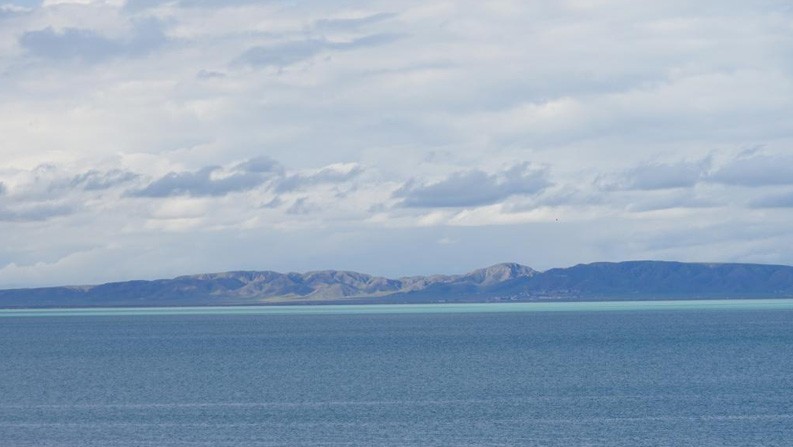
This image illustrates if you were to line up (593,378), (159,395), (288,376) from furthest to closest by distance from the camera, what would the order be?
(288,376) < (593,378) < (159,395)

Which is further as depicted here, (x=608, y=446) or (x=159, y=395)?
(x=159, y=395)

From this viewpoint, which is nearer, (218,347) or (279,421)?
(279,421)

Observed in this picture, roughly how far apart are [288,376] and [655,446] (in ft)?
120

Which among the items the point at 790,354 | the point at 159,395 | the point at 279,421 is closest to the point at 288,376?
the point at 159,395

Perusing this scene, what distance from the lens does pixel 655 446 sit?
46281 mm

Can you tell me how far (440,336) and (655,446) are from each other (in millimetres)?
98833

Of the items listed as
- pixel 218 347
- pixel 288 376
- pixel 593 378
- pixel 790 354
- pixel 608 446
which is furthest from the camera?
pixel 218 347

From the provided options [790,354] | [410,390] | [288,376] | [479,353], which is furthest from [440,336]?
[410,390]

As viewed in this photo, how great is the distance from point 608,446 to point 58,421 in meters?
25.3

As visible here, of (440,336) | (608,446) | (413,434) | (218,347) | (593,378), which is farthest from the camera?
(440,336)

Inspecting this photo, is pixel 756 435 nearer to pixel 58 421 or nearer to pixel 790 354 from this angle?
pixel 58 421

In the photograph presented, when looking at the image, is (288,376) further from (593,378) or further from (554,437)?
(554,437)

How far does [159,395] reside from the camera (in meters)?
66.6

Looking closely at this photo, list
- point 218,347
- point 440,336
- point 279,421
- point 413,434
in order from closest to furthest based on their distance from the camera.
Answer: point 413,434 < point 279,421 < point 218,347 < point 440,336
